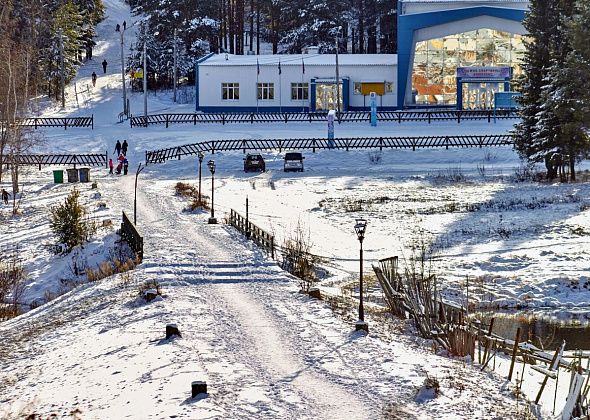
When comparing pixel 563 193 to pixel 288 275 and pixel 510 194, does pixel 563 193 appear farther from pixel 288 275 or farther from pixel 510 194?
pixel 288 275

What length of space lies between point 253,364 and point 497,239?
17.4 meters

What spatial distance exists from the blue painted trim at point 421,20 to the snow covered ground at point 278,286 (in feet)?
57.8

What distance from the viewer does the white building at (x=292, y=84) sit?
242 ft

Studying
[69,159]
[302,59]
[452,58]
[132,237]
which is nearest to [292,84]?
[302,59]

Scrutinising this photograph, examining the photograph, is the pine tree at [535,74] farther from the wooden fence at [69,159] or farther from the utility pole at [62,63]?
the utility pole at [62,63]

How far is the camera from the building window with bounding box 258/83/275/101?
244ft

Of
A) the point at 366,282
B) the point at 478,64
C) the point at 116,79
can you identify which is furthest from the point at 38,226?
the point at 116,79

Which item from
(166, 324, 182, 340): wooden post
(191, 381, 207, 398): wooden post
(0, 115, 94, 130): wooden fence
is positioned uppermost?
(0, 115, 94, 130): wooden fence

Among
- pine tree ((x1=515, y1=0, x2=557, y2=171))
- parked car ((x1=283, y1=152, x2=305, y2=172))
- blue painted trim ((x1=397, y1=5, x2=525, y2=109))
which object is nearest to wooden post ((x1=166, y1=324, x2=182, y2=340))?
Answer: pine tree ((x1=515, y1=0, x2=557, y2=171))

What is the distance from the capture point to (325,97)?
7388cm

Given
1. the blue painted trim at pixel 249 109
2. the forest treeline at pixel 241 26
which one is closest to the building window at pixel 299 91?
the blue painted trim at pixel 249 109

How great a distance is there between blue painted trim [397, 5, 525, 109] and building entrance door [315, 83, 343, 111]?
472 cm

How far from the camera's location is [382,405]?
655 inches

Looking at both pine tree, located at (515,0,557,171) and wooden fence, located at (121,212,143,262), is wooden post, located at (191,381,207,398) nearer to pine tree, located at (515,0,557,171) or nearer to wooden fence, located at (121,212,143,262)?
wooden fence, located at (121,212,143,262)
